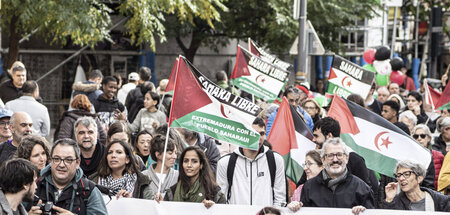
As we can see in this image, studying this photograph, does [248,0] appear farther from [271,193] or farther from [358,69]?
[271,193]

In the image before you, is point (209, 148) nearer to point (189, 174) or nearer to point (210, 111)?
point (210, 111)

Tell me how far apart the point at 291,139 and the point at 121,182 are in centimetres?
266

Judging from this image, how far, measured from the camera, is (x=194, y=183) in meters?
7.96

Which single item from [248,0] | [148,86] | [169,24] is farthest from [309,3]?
[148,86]

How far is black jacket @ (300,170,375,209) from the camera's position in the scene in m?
7.52

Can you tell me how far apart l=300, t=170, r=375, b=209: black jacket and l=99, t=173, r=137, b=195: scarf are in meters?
1.63

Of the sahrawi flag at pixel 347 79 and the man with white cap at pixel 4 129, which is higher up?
the sahrawi flag at pixel 347 79

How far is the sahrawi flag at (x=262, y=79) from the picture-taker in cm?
1344

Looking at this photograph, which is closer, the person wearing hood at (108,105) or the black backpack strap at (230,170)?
the black backpack strap at (230,170)

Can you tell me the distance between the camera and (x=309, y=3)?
74.8ft

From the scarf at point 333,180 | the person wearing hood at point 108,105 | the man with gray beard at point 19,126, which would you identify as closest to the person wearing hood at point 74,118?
the person wearing hood at point 108,105

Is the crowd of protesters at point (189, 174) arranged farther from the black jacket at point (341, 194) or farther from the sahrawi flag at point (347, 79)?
the sahrawi flag at point (347, 79)

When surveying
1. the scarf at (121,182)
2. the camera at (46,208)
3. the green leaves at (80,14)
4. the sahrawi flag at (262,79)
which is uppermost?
the green leaves at (80,14)

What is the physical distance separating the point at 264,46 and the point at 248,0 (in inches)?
77.2
